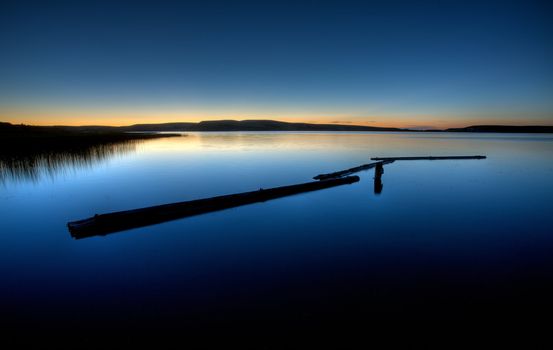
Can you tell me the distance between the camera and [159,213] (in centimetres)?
956

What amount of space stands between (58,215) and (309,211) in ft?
35.6

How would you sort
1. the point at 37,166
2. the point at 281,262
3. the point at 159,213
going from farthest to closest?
the point at 37,166, the point at 159,213, the point at 281,262

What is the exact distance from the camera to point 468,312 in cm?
472

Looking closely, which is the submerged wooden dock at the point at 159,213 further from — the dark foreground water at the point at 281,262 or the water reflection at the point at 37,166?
the water reflection at the point at 37,166

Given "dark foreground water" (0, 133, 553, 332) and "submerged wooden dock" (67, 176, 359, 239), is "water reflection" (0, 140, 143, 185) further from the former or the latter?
"submerged wooden dock" (67, 176, 359, 239)

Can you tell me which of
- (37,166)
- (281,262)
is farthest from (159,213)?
(37,166)

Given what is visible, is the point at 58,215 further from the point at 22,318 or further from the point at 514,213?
the point at 514,213

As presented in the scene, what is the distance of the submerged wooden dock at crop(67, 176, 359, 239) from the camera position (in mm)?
8095

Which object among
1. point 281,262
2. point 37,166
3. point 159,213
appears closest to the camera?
point 281,262

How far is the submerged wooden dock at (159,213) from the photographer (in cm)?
810

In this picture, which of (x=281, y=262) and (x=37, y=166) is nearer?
(x=281, y=262)

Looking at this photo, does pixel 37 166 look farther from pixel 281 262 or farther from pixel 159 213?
pixel 281 262

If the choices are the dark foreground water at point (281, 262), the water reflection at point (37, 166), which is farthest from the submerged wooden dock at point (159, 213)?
the water reflection at point (37, 166)

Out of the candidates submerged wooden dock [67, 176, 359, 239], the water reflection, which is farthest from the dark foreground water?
the water reflection
